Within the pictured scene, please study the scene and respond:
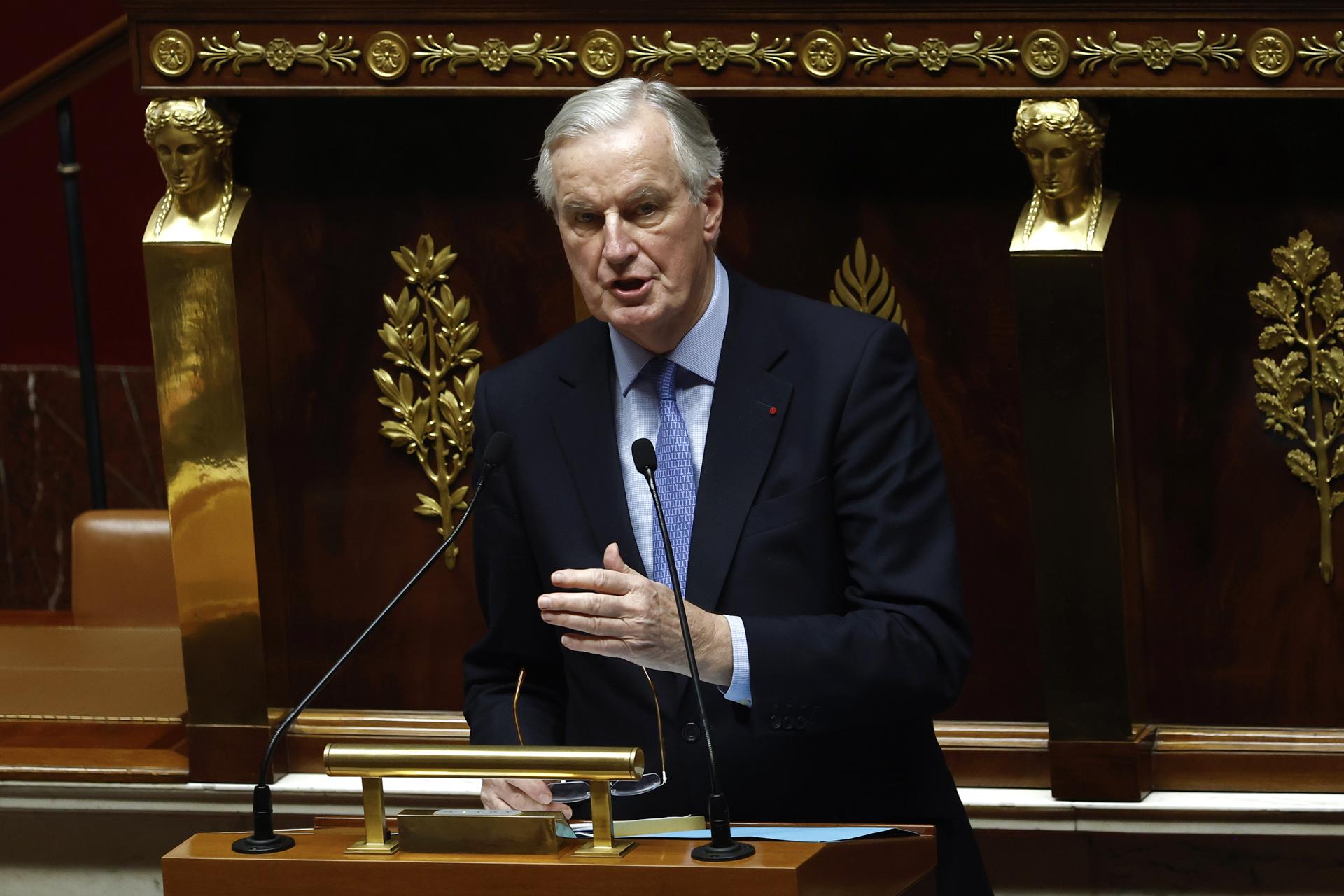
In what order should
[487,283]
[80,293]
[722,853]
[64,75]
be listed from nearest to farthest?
[722,853], [487,283], [64,75], [80,293]

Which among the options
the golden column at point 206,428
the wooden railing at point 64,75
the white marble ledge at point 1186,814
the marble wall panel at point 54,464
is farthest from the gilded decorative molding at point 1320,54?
the marble wall panel at point 54,464

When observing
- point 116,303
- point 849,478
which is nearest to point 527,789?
point 849,478

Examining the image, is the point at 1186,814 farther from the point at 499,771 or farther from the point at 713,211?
the point at 499,771

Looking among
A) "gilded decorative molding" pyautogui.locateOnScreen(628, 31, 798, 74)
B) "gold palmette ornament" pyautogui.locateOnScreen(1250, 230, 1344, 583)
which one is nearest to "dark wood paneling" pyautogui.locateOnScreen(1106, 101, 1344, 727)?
"gold palmette ornament" pyautogui.locateOnScreen(1250, 230, 1344, 583)

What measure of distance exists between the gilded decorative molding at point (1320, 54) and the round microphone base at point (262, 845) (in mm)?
1732

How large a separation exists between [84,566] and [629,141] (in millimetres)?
2055

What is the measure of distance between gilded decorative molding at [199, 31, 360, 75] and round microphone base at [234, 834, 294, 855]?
148 cm

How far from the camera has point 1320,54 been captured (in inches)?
106

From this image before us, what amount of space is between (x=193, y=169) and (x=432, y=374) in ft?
1.59

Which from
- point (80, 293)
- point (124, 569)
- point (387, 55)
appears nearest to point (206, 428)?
point (387, 55)

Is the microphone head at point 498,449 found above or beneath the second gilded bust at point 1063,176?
beneath

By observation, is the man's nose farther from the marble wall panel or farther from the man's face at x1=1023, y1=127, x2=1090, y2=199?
the marble wall panel

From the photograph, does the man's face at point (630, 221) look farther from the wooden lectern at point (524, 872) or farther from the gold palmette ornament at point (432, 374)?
the gold palmette ornament at point (432, 374)

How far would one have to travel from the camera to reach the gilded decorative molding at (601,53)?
293 cm
